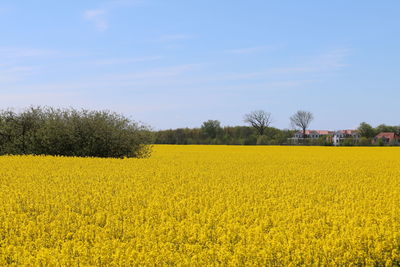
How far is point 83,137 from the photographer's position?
3438cm

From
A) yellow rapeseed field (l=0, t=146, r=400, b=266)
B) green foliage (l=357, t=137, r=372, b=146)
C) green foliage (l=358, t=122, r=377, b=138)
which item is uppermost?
green foliage (l=358, t=122, r=377, b=138)

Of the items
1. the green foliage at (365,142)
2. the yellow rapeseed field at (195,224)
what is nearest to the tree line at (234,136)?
the green foliage at (365,142)

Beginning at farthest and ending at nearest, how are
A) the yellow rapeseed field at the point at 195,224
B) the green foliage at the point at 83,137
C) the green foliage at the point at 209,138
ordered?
1. the green foliage at the point at 209,138
2. the green foliage at the point at 83,137
3. the yellow rapeseed field at the point at 195,224

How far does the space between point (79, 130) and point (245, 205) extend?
24.7 m

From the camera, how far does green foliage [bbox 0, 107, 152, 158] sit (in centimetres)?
3403

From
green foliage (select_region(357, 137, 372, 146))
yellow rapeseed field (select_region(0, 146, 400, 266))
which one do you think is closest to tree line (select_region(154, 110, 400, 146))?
green foliage (select_region(357, 137, 372, 146))

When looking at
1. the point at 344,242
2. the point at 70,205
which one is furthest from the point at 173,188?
the point at 344,242

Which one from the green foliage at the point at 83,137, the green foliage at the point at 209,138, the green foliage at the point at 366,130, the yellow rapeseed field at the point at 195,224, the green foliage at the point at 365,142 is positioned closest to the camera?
the yellow rapeseed field at the point at 195,224

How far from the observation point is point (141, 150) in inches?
1414

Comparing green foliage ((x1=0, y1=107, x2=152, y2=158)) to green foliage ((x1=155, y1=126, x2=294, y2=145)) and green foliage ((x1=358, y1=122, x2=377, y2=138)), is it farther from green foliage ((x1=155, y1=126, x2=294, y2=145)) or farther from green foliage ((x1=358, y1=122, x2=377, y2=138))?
green foliage ((x1=358, y1=122, x2=377, y2=138))

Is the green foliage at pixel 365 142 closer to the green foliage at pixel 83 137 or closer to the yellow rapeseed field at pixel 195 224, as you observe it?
the green foliage at pixel 83 137

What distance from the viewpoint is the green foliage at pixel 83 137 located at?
34031 mm

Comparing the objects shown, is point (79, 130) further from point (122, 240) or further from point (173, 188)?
point (122, 240)

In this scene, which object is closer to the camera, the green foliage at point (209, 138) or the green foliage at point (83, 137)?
the green foliage at point (83, 137)
